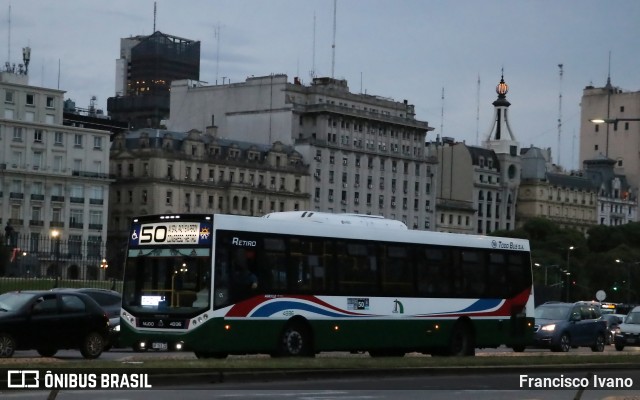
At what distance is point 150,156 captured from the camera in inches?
6122

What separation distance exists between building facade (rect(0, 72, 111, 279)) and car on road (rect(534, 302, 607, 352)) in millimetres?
93152

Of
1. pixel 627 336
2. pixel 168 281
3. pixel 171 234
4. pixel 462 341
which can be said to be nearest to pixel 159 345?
pixel 168 281

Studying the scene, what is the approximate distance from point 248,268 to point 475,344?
388 inches

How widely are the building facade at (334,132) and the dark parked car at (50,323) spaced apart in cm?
13564

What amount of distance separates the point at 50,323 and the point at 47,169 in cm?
11463

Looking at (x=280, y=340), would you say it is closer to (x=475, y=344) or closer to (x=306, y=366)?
(x=306, y=366)

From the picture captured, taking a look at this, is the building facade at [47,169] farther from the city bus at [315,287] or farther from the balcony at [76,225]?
the city bus at [315,287]

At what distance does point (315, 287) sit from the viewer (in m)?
37.8

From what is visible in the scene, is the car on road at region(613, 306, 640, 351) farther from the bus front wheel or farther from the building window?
the building window

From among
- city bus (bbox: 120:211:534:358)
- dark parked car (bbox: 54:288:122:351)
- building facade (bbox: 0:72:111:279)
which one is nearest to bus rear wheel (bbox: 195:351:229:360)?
city bus (bbox: 120:211:534:358)

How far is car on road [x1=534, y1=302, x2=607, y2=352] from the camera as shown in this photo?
172 feet

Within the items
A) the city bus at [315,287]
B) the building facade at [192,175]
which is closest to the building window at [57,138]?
the building facade at [192,175]

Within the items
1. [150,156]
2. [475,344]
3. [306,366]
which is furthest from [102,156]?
[306,366]

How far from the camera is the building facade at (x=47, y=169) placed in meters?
146
